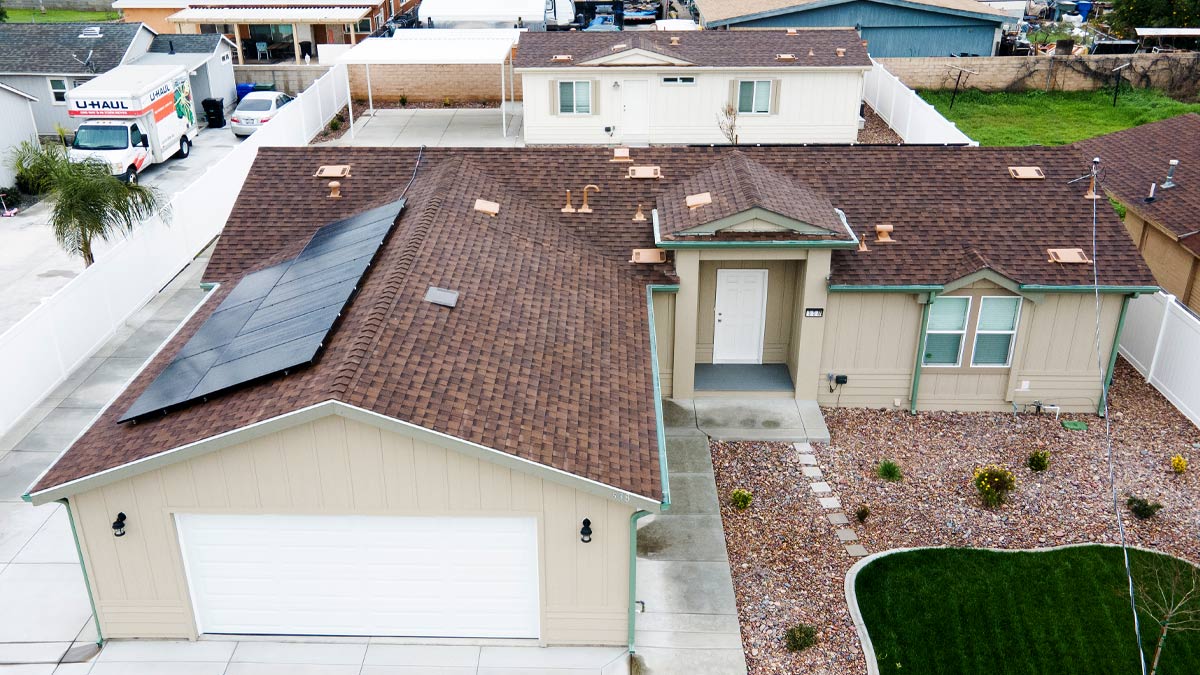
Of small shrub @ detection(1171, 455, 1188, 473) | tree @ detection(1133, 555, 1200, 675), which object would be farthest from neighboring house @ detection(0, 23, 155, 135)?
tree @ detection(1133, 555, 1200, 675)

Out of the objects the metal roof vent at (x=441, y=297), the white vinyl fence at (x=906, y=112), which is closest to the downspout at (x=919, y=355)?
the metal roof vent at (x=441, y=297)

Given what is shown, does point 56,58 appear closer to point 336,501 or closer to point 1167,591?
point 336,501

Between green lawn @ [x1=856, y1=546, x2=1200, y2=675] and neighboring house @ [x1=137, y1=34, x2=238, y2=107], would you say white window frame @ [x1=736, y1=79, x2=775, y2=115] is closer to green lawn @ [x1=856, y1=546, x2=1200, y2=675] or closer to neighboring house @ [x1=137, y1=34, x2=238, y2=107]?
neighboring house @ [x1=137, y1=34, x2=238, y2=107]

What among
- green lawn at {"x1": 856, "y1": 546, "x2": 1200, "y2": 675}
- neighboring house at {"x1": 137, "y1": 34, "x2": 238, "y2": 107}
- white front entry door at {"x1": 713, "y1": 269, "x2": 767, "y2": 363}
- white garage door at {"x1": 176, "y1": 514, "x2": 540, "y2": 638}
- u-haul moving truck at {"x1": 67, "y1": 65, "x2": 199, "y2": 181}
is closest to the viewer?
white garage door at {"x1": 176, "y1": 514, "x2": 540, "y2": 638}

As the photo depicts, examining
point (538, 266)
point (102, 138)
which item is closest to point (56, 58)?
point (102, 138)

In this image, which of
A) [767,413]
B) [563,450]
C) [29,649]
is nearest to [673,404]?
[767,413]

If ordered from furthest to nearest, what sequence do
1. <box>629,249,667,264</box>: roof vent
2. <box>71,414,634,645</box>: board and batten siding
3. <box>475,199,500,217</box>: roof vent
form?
<box>629,249,667,264</box>: roof vent, <box>475,199,500,217</box>: roof vent, <box>71,414,634,645</box>: board and batten siding
